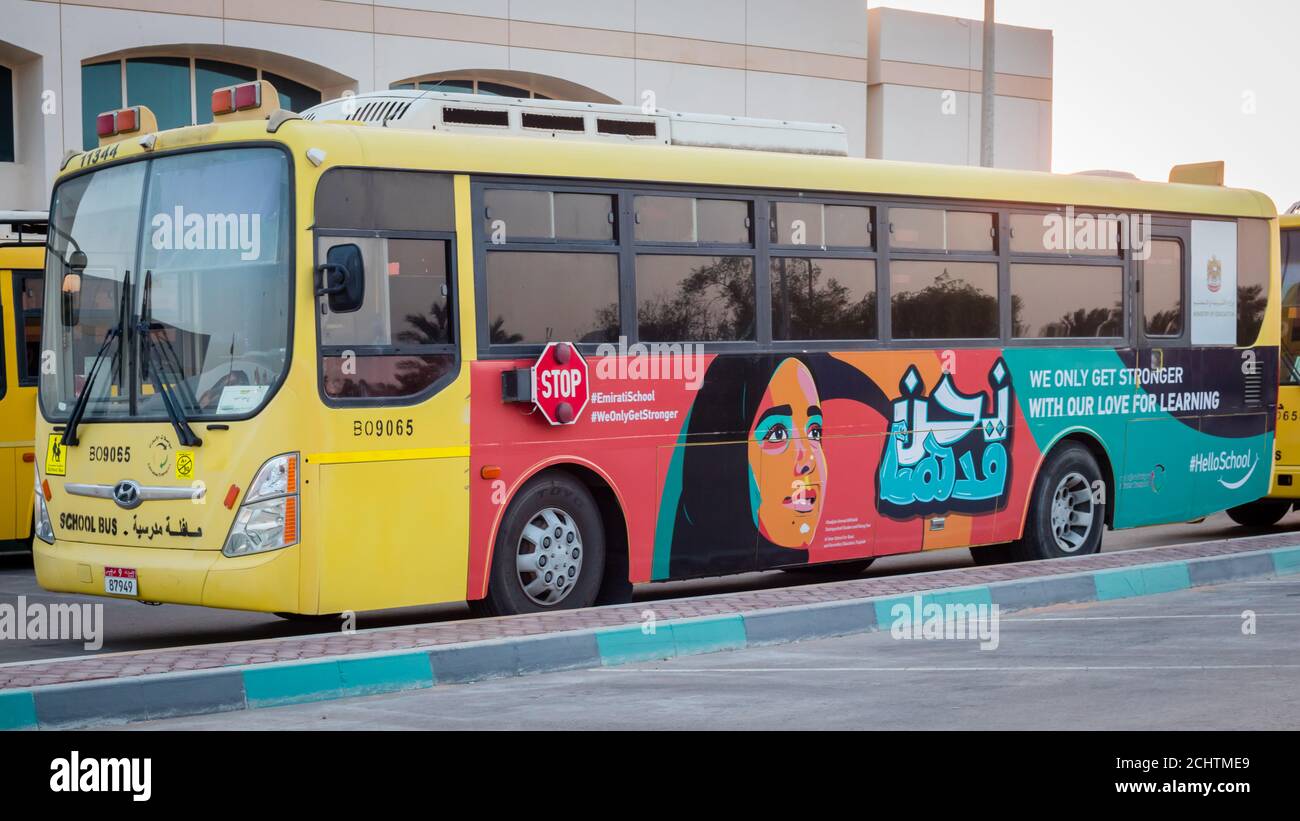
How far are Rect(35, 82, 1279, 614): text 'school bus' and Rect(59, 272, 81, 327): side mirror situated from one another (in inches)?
0.9

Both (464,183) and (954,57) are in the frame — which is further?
(954,57)

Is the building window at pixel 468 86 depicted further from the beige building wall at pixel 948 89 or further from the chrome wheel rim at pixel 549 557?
Answer: the chrome wheel rim at pixel 549 557

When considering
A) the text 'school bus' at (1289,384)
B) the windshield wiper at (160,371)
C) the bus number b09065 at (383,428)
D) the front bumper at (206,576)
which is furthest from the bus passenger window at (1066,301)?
the windshield wiper at (160,371)

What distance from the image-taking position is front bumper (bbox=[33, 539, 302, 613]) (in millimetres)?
9203

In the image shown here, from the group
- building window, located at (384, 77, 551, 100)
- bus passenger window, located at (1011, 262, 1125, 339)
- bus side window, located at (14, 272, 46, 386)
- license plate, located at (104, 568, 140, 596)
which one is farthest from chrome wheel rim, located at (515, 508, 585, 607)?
building window, located at (384, 77, 551, 100)

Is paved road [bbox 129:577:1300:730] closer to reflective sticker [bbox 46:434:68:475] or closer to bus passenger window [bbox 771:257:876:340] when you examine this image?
bus passenger window [bbox 771:257:876:340]

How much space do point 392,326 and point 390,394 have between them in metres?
0.37

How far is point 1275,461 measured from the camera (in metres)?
16.8

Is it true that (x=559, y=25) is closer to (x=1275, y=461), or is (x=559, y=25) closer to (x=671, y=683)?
(x=1275, y=461)

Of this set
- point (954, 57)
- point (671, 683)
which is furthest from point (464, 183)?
point (954, 57)

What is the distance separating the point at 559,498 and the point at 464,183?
6.39 feet

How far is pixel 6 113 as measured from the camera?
25469 mm

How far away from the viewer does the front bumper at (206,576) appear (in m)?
9.20

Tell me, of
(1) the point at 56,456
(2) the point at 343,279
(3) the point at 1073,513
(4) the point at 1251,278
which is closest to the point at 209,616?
(1) the point at 56,456
